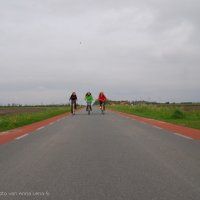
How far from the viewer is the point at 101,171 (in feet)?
24.3

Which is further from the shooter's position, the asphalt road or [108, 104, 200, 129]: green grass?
[108, 104, 200, 129]: green grass

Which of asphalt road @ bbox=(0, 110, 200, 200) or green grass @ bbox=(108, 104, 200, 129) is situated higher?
green grass @ bbox=(108, 104, 200, 129)

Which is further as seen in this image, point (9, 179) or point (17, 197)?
point (9, 179)

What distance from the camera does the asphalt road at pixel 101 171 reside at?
19.0 ft

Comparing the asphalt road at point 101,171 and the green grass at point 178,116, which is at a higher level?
the green grass at point 178,116

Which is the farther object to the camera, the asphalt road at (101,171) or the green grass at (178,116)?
the green grass at (178,116)

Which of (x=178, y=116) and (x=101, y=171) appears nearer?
(x=101, y=171)

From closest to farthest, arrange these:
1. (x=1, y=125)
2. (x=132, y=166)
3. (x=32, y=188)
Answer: (x=32, y=188), (x=132, y=166), (x=1, y=125)

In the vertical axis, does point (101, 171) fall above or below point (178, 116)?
below

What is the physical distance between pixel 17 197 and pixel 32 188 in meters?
0.52

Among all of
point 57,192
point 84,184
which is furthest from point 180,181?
point 57,192

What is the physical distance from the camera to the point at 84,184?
20.9 feet

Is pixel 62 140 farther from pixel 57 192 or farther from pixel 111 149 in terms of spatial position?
pixel 57 192

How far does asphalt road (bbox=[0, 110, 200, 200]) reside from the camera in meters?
5.79
